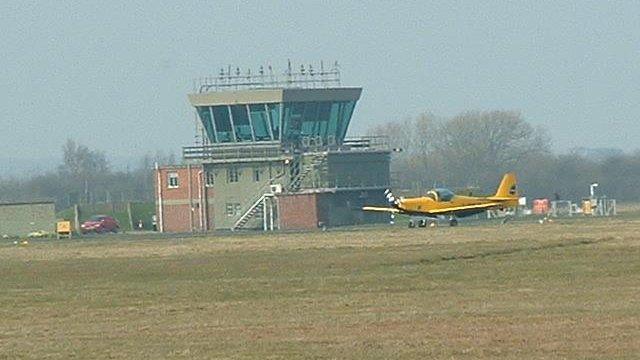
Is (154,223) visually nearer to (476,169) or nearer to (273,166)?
(273,166)

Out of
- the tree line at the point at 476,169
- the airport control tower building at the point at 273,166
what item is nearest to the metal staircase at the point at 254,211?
the airport control tower building at the point at 273,166

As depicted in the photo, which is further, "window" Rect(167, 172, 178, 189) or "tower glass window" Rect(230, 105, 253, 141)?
"tower glass window" Rect(230, 105, 253, 141)

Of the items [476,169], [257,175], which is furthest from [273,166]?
[476,169]

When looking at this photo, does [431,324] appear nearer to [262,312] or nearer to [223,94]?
[262,312]

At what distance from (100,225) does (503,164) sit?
60.7 meters

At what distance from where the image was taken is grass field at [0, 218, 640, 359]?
24.6 meters

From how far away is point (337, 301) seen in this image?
33.2 metres

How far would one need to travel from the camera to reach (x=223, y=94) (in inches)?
Result: 4316

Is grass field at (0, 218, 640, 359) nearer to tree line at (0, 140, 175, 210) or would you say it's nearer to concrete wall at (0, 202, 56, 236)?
concrete wall at (0, 202, 56, 236)

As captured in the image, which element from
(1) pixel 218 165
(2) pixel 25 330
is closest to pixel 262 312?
(2) pixel 25 330

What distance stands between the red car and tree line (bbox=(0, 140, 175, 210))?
56.4 metres

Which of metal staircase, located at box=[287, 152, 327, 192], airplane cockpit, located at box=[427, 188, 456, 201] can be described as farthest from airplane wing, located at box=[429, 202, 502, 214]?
metal staircase, located at box=[287, 152, 327, 192]

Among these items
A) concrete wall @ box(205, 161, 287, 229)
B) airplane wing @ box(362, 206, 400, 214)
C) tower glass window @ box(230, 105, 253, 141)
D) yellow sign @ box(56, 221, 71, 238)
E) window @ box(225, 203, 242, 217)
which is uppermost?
tower glass window @ box(230, 105, 253, 141)

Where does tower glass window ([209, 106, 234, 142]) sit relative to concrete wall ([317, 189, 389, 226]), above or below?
above
